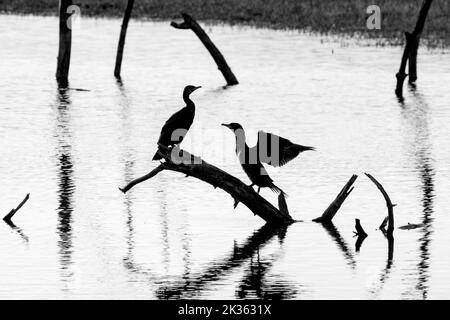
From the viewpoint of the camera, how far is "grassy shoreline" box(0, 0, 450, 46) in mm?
49406

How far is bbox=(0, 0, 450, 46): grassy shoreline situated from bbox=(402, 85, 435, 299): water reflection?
1473 centimetres

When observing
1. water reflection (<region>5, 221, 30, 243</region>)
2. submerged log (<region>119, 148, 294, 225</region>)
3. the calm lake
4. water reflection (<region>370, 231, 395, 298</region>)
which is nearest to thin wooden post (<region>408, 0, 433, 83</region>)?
the calm lake

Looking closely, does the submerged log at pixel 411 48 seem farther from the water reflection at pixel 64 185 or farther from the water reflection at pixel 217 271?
the water reflection at pixel 217 271

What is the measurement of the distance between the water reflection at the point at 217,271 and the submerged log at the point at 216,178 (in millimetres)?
220

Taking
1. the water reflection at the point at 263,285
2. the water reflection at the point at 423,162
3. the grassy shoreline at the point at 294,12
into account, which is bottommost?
the grassy shoreline at the point at 294,12

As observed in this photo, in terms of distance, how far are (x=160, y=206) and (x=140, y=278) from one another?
412 centimetres

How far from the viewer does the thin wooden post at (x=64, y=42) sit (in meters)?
34.2

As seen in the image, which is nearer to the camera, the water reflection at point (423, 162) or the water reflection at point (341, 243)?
the water reflection at point (423, 162)

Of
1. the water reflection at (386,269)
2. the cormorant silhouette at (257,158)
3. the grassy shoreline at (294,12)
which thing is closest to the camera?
the water reflection at (386,269)

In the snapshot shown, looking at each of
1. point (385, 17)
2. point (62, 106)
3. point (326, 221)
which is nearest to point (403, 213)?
point (326, 221)

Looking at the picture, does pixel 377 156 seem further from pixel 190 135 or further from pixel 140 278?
pixel 140 278

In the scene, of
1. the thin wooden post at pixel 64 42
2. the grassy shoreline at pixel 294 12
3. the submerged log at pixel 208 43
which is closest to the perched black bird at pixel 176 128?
the submerged log at pixel 208 43

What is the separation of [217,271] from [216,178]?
185 cm

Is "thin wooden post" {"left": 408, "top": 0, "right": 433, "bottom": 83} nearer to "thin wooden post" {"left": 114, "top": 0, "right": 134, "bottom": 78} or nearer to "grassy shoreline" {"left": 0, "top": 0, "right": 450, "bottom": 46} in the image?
"thin wooden post" {"left": 114, "top": 0, "right": 134, "bottom": 78}
